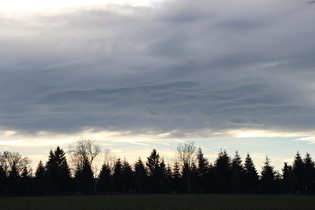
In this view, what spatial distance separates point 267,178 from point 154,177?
35164 mm

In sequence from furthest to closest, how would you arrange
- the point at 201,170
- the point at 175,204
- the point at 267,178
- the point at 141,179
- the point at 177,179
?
the point at 141,179, the point at 177,179, the point at 201,170, the point at 267,178, the point at 175,204

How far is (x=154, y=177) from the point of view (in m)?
105

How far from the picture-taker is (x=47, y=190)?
96.0 m

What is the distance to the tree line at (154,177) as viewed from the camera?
91125 millimetres

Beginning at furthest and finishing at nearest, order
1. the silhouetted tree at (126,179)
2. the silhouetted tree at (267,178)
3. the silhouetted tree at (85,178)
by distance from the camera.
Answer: the silhouetted tree at (126,179) < the silhouetted tree at (85,178) < the silhouetted tree at (267,178)

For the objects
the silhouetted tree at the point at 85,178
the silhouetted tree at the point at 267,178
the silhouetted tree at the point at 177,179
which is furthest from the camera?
the silhouetted tree at the point at 177,179

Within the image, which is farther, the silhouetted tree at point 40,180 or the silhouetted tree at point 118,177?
the silhouetted tree at point 118,177

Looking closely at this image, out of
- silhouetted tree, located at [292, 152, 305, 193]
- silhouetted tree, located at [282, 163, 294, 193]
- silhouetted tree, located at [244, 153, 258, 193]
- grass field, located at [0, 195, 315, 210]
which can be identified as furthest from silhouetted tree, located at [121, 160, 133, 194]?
grass field, located at [0, 195, 315, 210]

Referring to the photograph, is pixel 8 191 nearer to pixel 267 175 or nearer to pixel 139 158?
pixel 139 158

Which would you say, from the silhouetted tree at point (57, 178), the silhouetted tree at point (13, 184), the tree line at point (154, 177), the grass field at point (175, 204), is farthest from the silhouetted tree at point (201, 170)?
the silhouetted tree at point (13, 184)

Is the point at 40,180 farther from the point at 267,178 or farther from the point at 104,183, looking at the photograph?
the point at 267,178

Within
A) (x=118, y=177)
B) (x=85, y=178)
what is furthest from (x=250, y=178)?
(x=85, y=178)

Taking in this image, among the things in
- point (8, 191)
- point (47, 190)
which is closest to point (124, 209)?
point (47, 190)

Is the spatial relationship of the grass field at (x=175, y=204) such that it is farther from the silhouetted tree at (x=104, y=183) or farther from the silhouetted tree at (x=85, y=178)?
the silhouetted tree at (x=104, y=183)
